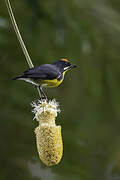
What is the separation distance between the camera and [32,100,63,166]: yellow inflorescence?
2287 mm

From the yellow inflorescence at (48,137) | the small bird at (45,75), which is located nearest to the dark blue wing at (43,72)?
the small bird at (45,75)

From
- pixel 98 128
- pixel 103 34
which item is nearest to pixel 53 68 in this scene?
pixel 103 34

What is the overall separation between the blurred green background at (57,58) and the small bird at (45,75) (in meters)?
0.58

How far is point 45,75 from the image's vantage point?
254 cm

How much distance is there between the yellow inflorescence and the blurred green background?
61cm

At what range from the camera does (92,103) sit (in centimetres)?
377

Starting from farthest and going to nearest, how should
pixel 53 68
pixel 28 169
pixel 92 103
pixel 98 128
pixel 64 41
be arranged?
pixel 98 128 → pixel 92 103 → pixel 64 41 → pixel 28 169 → pixel 53 68

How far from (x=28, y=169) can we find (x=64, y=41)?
104 cm

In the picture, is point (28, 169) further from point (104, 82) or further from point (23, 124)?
point (104, 82)

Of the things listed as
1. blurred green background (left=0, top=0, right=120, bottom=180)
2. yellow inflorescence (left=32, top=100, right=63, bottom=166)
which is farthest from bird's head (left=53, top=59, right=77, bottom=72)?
blurred green background (left=0, top=0, right=120, bottom=180)

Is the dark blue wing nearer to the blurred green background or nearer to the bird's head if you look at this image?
the bird's head

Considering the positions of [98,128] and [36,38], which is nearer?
[36,38]

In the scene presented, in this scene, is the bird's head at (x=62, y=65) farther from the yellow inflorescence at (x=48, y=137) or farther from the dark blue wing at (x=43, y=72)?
the yellow inflorescence at (x=48, y=137)

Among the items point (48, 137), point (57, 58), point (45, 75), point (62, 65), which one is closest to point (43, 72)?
point (45, 75)
